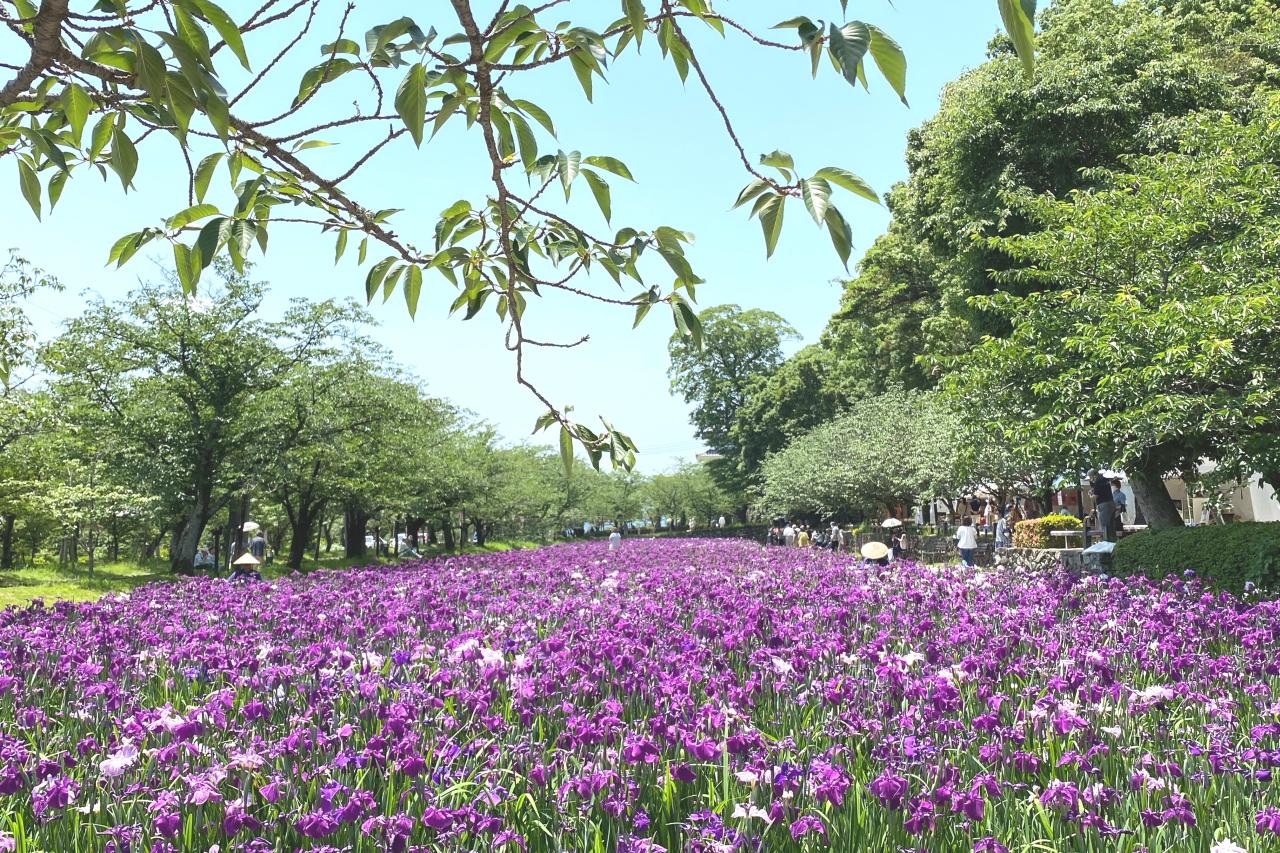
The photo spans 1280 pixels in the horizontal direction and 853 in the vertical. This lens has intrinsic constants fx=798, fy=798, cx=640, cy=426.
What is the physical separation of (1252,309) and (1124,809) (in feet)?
29.6

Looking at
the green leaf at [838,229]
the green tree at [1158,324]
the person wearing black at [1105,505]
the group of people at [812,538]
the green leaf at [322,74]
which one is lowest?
the group of people at [812,538]

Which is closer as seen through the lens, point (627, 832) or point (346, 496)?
point (627, 832)

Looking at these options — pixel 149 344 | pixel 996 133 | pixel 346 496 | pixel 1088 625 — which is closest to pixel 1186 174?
pixel 996 133

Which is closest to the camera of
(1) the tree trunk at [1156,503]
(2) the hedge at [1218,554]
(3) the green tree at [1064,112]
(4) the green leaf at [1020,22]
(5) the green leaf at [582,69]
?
(4) the green leaf at [1020,22]

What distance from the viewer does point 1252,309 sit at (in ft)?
30.9

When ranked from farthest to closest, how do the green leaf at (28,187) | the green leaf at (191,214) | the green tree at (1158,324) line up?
the green tree at (1158,324) → the green leaf at (28,187) → the green leaf at (191,214)

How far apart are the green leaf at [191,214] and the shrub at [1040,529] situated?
23.5m

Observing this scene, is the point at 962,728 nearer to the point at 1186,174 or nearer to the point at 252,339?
the point at 1186,174

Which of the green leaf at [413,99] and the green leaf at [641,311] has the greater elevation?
the green leaf at [413,99]

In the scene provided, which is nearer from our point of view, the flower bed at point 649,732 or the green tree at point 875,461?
the flower bed at point 649,732

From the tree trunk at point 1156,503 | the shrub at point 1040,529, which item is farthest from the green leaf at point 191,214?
the shrub at point 1040,529

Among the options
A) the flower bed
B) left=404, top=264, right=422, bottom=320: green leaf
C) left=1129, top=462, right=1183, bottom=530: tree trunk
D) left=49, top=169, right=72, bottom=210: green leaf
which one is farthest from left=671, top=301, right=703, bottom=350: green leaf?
left=1129, top=462, right=1183, bottom=530: tree trunk

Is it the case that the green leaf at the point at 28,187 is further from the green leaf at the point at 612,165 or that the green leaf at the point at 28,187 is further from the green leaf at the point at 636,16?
the green leaf at the point at 636,16

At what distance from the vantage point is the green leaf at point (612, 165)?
1.48 meters
